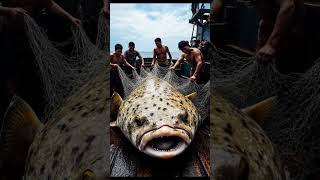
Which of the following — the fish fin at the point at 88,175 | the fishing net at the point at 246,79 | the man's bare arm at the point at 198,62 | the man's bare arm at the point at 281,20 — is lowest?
the fish fin at the point at 88,175

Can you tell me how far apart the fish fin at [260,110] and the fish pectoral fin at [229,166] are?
0.50 ft

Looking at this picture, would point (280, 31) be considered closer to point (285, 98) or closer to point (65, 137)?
point (285, 98)

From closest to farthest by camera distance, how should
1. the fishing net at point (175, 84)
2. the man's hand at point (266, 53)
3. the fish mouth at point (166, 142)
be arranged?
the fish mouth at point (166, 142), the fishing net at point (175, 84), the man's hand at point (266, 53)

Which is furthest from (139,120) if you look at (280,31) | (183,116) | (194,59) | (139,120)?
(280,31)

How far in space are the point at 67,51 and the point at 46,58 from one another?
7 cm

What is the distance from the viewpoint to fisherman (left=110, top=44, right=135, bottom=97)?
3.71ft

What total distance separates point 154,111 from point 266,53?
0.37 metres

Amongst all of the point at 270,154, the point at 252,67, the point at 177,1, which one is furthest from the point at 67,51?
the point at 270,154

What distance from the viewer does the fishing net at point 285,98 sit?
1244 millimetres

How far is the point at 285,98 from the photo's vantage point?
4.23 feet

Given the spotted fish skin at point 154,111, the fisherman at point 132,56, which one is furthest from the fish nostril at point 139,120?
the fisherman at point 132,56

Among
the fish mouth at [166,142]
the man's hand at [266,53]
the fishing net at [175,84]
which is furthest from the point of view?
the man's hand at [266,53]

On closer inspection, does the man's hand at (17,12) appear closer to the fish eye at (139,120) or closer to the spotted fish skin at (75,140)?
the spotted fish skin at (75,140)

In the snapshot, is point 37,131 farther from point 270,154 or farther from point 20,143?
point 270,154
